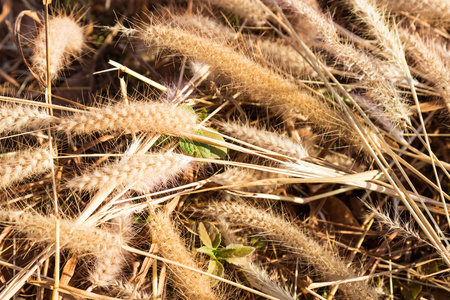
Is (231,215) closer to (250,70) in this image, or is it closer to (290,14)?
(250,70)

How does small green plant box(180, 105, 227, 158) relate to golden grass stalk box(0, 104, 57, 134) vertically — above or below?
above

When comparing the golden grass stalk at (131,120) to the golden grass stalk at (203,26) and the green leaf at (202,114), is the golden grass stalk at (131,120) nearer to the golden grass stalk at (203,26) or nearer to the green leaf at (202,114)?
the green leaf at (202,114)

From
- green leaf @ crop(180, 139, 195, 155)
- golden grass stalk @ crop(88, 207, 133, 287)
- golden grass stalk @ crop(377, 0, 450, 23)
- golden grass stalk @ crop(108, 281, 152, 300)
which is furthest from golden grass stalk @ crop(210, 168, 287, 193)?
golden grass stalk @ crop(377, 0, 450, 23)

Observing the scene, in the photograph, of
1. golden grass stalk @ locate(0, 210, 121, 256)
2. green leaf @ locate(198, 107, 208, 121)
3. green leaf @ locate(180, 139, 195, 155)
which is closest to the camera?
golden grass stalk @ locate(0, 210, 121, 256)

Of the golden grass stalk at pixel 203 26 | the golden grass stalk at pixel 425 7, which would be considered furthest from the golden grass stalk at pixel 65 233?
the golden grass stalk at pixel 425 7

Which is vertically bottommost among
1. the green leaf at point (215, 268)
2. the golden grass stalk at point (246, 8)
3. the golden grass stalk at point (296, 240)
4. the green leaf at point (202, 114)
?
the green leaf at point (215, 268)

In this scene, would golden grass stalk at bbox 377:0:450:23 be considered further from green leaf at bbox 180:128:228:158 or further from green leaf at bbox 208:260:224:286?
green leaf at bbox 208:260:224:286

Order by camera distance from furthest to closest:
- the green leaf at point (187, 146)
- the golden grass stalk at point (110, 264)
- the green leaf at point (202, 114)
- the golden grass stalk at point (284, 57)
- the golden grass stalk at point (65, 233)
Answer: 1. the golden grass stalk at point (284, 57)
2. the green leaf at point (202, 114)
3. the green leaf at point (187, 146)
4. the golden grass stalk at point (110, 264)
5. the golden grass stalk at point (65, 233)
